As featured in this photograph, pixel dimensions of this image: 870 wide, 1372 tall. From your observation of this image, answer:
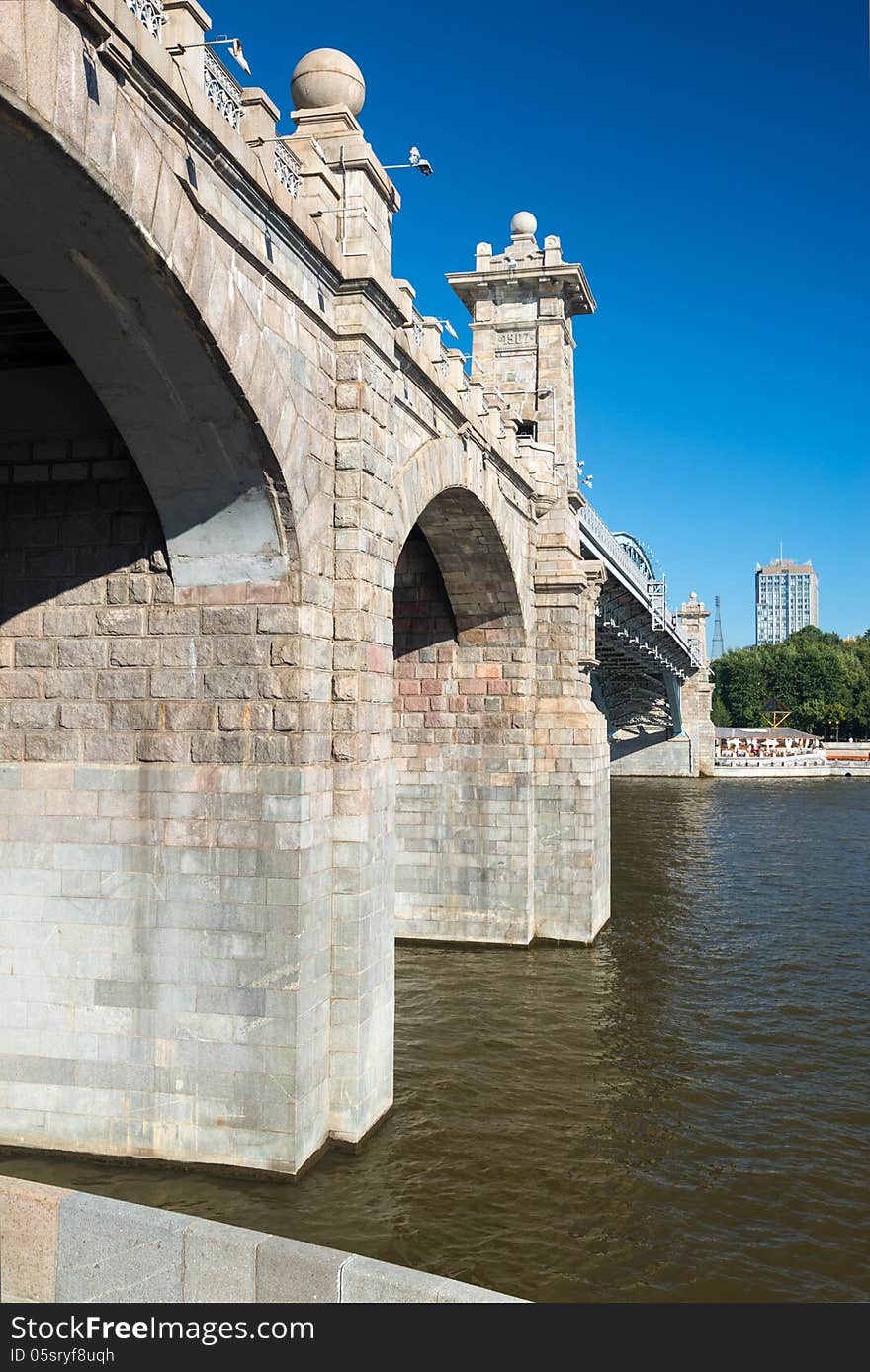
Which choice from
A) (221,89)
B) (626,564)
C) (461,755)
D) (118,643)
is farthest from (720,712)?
(221,89)

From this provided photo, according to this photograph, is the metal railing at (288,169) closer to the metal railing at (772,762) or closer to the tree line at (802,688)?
the metal railing at (772,762)

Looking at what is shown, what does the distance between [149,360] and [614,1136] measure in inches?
367

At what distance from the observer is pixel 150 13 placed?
780cm

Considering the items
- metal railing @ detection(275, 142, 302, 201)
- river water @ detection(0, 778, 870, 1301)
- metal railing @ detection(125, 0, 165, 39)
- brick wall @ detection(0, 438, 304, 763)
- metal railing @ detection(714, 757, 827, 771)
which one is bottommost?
river water @ detection(0, 778, 870, 1301)

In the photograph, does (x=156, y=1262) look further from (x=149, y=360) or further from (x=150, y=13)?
(x=150, y=13)

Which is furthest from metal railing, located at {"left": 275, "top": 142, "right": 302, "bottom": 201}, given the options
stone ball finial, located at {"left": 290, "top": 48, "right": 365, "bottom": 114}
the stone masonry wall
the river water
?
the river water

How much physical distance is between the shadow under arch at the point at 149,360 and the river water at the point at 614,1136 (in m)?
5.99

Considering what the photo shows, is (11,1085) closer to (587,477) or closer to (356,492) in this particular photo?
(356,492)

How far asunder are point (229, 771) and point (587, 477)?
1682 cm

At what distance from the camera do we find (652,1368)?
5824 mm

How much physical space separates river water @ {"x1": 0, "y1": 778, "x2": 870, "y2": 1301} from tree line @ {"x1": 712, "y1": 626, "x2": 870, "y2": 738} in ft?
278

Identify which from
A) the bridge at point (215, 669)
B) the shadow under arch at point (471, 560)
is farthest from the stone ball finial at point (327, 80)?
the shadow under arch at point (471, 560)

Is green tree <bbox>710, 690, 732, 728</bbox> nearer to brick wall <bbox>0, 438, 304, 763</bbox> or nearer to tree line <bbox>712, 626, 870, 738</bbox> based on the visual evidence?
tree line <bbox>712, 626, 870, 738</bbox>

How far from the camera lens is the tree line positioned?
334 ft
